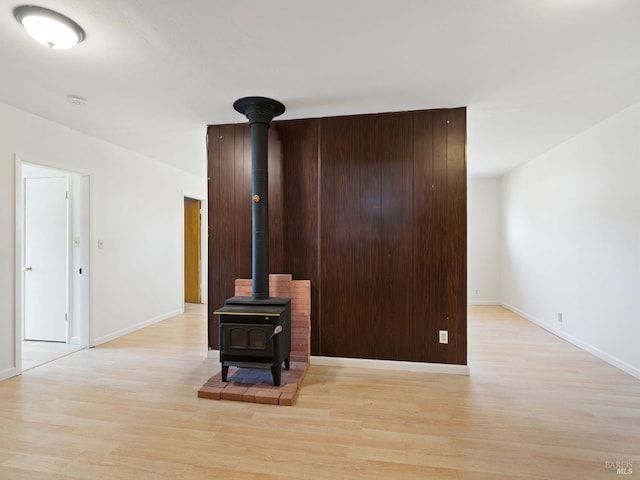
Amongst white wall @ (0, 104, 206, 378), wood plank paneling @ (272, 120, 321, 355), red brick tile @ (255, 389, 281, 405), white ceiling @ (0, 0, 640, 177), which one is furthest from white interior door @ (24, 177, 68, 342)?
red brick tile @ (255, 389, 281, 405)

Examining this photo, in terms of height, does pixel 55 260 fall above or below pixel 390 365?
above

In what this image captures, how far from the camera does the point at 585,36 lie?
199 cm

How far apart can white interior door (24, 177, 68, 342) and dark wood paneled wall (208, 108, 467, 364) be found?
2256mm

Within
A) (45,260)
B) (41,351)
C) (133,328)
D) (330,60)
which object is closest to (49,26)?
(330,60)

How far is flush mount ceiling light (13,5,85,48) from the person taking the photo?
175cm

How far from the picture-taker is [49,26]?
5.98ft

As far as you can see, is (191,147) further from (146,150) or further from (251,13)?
(251,13)

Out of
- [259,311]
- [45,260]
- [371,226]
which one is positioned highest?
[371,226]

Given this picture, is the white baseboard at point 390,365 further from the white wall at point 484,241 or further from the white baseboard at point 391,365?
the white wall at point 484,241

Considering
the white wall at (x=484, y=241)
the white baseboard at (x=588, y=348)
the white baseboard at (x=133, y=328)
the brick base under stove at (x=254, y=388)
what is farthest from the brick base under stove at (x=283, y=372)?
the white wall at (x=484, y=241)

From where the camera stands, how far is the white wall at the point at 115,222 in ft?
9.82

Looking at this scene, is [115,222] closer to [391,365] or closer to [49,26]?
[49,26]

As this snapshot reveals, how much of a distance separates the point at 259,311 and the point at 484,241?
5209 mm

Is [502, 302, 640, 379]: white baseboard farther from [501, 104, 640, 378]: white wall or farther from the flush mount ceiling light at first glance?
the flush mount ceiling light
